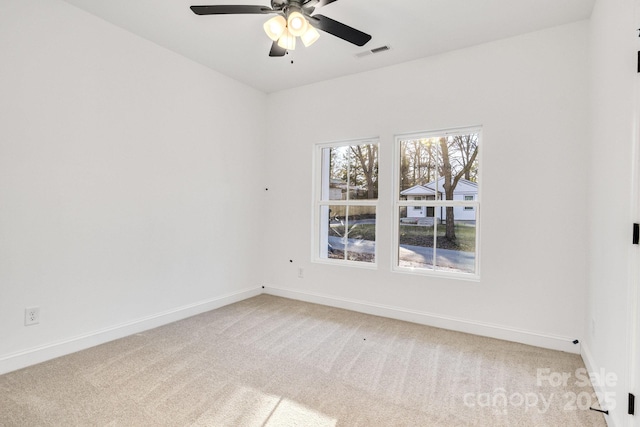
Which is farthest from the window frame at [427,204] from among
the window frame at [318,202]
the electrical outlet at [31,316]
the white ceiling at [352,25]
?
the electrical outlet at [31,316]

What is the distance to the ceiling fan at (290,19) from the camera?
77.2 inches

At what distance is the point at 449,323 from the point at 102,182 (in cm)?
356

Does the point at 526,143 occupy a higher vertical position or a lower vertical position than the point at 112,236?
higher

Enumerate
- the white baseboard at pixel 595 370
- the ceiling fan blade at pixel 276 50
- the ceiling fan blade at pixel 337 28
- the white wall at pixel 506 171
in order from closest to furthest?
the white baseboard at pixel 595 370, the ceiling fan blade at pixel 337 28, the ceiling fan blade at pixel 276 50, the white wall at pixel 506 171

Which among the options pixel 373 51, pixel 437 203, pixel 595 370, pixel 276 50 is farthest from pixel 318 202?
pixel 595 370

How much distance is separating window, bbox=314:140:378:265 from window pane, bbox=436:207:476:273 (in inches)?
30.3

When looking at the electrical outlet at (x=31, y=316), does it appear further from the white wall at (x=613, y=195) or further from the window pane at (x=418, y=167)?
the white wall at (x=613, y=195)

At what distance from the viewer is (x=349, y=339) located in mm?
2867

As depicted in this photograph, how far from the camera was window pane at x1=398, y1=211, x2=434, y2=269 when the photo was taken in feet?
11.0

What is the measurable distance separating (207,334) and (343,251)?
72.3 inches

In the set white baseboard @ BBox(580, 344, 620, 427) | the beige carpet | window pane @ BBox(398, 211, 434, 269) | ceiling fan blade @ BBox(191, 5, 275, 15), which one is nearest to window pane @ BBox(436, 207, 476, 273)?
window pane @ BBox(398, 211, 434, 269)

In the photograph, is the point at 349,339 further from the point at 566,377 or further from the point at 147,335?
the point at 147,335

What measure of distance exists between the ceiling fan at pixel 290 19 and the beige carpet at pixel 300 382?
239 cm

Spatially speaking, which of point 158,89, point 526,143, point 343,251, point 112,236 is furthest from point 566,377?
→ point 158,89
